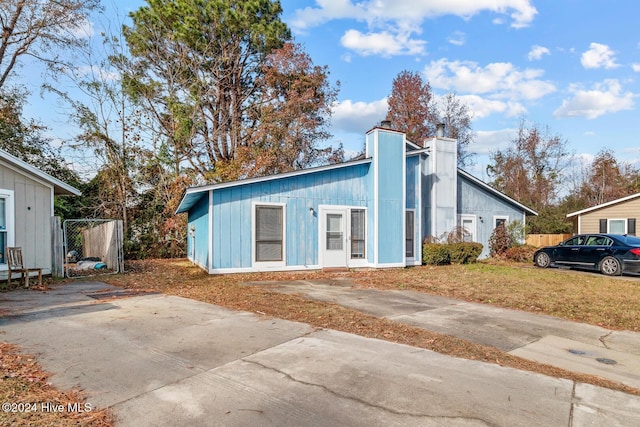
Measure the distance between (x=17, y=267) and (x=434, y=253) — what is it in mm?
13180

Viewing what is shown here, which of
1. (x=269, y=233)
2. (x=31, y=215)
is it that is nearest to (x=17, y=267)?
(x=31, y=215)

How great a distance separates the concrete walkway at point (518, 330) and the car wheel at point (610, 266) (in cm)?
817

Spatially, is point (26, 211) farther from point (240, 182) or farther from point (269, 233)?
point (269, 233)

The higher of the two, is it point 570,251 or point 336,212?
point 336,212

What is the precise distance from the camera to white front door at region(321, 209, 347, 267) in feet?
43.2

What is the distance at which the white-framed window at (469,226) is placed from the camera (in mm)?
17875

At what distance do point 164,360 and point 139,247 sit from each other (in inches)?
629

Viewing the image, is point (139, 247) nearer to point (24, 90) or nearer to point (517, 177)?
point (24, 90)

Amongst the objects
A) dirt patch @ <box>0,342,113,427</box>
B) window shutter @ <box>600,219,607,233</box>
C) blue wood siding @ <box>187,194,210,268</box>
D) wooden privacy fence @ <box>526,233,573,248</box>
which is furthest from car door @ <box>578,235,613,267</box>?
dirt patch @ <box>0,342,113,427</box>

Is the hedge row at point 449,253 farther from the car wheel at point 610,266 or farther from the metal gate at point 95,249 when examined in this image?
the metal gate at point 95,249

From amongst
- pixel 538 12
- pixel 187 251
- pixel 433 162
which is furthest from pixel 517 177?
pixel 187 251

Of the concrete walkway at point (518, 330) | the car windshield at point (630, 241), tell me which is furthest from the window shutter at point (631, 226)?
the concrete walkway at point (518, 330)

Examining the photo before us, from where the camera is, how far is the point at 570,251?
47.7 feet

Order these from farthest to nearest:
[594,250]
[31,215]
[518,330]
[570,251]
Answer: [570,251] < [594,250] < [31,215] < [518,330]
